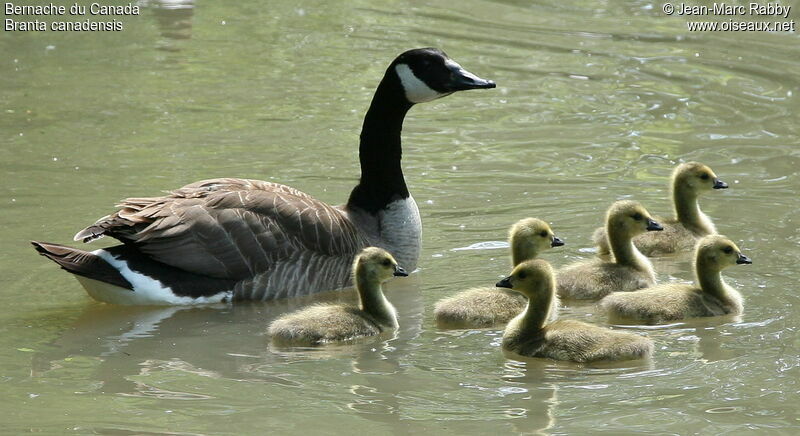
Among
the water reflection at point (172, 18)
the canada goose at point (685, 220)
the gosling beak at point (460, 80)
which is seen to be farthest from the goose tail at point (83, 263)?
the water reflection at point (172, 18)

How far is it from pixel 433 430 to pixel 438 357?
50.8 inches

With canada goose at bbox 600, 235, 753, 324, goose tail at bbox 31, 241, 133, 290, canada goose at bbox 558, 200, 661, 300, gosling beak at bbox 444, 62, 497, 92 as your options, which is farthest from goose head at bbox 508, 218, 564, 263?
goose tail at bbox 31, 241, 133, 290

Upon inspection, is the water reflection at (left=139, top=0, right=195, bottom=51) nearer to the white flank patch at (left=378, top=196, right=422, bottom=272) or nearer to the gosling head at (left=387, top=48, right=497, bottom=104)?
the gosling head at (left=387, top=48, right=497, bottom=104)

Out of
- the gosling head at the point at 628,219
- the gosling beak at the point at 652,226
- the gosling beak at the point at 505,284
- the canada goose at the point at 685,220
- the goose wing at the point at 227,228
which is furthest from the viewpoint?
the canada goose at the point at 685,220

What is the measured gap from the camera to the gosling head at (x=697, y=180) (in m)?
11.1

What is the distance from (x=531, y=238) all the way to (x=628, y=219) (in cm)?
80

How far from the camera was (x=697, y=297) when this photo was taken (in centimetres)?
930

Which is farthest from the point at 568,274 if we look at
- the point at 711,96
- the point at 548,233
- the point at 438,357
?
the point at 711,96

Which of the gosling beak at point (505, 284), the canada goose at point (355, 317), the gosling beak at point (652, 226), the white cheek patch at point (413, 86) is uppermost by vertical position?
the white cheek patch at point (413, 86)

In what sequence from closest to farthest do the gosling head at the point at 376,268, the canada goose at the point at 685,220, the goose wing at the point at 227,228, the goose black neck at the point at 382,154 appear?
the gosling head at the point at 376,268, the goose wing at the point at 227,228, the goose black neck at the point at 382,154, the canada goose at the point at 685,220

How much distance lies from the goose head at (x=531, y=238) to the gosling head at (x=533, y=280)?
104 cm

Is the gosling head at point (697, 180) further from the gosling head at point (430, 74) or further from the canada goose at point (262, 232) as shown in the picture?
the canada goose at point (262, 232)

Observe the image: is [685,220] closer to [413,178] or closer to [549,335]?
[413,178]

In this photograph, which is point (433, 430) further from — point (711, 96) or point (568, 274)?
point (711, 96)
